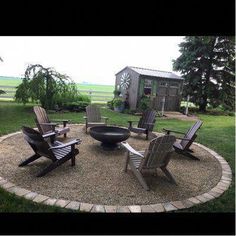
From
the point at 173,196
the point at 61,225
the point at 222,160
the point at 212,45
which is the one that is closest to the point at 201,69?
the point at 212,45

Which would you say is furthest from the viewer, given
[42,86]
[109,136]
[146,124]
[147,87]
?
[147,87]

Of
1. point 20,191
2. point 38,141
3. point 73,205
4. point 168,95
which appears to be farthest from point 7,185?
point 168,95

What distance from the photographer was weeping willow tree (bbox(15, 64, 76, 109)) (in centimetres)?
1064

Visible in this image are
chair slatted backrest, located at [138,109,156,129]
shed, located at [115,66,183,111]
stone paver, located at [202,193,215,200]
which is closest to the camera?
stone paver, located at [202,193,215,200]

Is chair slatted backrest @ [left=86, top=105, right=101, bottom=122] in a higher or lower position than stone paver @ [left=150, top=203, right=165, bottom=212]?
higher

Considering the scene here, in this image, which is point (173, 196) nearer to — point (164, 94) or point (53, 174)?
point (53, 174)

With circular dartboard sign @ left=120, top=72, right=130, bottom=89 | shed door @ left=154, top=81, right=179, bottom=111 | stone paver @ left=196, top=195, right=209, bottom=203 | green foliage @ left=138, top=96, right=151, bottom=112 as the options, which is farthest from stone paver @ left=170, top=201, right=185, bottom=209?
circular dartboard sign @ left=120, top=72, right=130, bottom=89

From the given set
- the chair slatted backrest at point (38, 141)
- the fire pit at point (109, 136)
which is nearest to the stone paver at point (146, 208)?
the chair slatted backrest at point (38, 141)

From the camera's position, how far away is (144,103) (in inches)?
497

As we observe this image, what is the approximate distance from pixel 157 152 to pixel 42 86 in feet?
28.4

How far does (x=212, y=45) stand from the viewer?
50.8 feet

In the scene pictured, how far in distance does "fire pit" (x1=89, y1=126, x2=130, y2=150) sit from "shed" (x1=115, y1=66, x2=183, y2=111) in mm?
7530

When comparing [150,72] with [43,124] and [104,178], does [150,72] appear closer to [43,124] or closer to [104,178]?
[43,124]

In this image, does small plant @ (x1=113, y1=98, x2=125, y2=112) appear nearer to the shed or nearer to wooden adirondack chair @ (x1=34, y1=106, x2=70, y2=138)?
the shed
